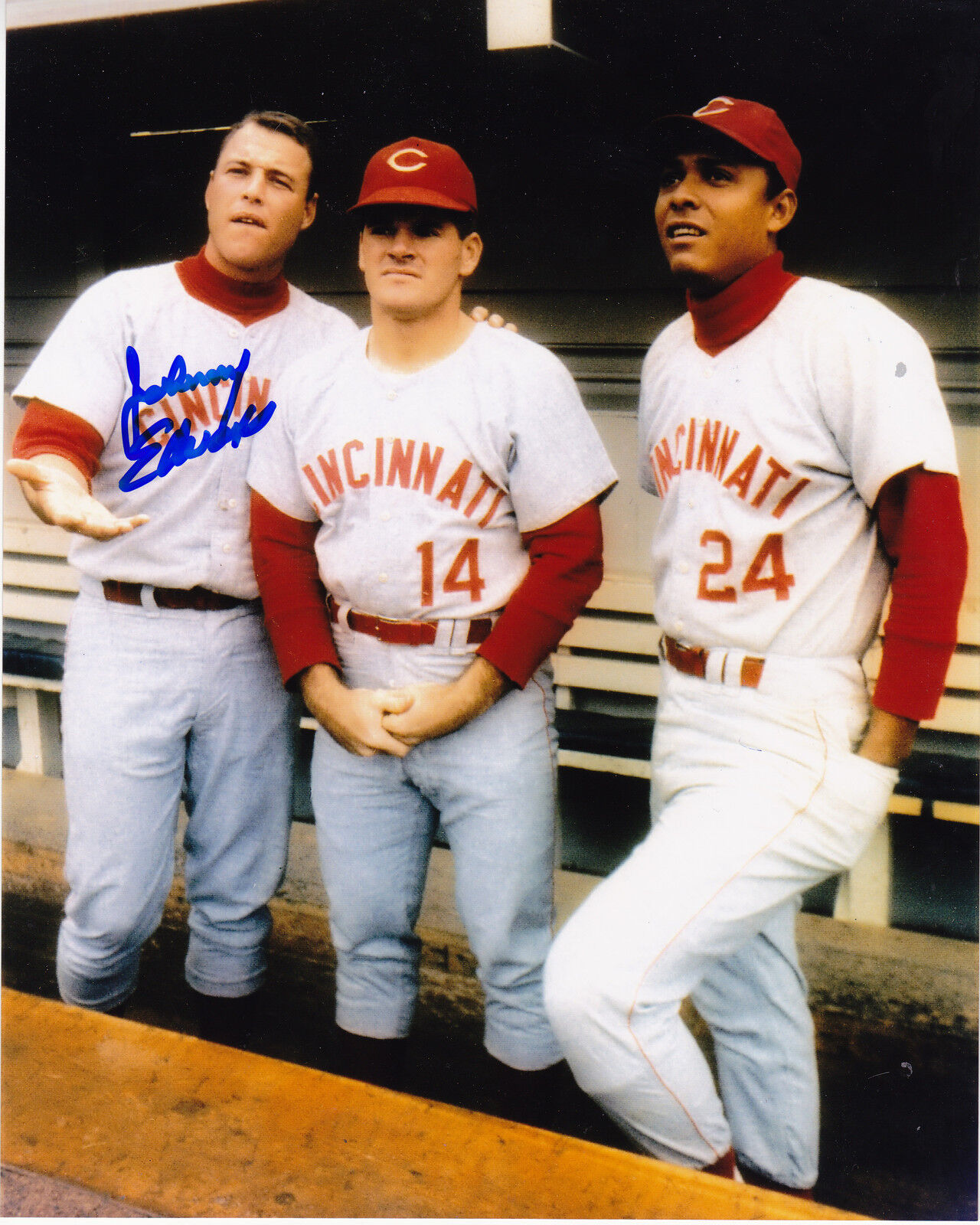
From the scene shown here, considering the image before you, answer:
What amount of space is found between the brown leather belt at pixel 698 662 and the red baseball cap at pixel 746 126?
0.73 m

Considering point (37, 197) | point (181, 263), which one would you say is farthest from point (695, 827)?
point (37, 197)

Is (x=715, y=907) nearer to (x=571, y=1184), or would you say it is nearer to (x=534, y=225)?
(x=571, y=1184)

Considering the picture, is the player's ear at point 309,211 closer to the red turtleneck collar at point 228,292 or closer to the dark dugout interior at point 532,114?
the red turtleneck collar at point 228,292

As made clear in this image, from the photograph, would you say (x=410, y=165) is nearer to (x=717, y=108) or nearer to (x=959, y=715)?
(x=717, y=108)

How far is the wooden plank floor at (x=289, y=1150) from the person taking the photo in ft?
4.88

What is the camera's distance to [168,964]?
3090 mm

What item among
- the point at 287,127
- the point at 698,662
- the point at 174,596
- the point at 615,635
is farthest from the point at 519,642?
the point at 287,127

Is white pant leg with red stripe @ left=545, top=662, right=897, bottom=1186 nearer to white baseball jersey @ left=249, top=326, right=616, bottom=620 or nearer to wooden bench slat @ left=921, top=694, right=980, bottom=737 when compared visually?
white baseball jersey @ left=249, top=326, right=616, bottom=620

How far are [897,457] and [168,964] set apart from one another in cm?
253

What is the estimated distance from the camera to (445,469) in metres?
1.78

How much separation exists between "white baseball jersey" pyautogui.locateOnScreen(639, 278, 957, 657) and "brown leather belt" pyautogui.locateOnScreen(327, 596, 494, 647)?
33cm

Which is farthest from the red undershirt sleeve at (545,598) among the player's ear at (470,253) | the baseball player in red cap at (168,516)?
the baseball player in red cap at (168,516)
